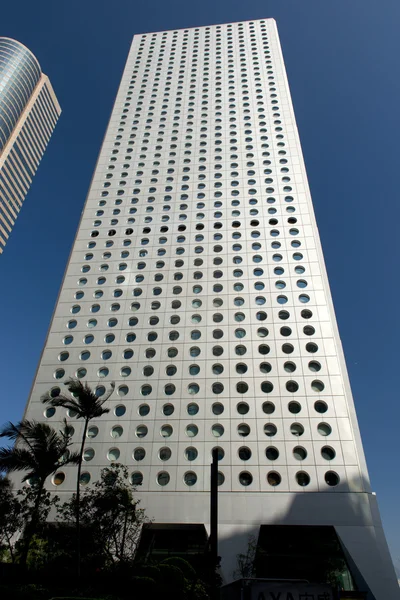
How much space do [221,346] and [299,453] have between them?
7.21 metres

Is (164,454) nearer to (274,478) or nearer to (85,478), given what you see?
(85,478)

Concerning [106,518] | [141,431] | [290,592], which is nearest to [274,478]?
[141,431]

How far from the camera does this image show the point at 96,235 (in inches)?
1324

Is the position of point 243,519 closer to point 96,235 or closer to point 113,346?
point 113,346

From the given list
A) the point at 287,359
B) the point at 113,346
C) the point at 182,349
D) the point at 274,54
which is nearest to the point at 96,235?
the point at 113,346

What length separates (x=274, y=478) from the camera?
21281mm

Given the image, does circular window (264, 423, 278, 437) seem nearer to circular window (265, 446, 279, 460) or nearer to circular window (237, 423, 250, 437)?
circular window (265, 446, 279, 460)

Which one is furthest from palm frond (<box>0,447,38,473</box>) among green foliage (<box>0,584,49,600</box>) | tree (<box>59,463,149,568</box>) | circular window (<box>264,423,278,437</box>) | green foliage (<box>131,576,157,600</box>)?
circular window (<box>264,423,278,437</box>)

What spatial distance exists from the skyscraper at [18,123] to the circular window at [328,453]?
61089 millimetres

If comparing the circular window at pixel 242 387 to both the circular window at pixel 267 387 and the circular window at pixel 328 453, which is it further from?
the circular window at pixel 328 453

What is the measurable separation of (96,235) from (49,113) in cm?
6791

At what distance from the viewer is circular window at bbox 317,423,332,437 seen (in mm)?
22391

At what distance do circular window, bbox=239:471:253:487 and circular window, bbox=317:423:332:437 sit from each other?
4.14 meters

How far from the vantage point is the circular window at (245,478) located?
→ 21.2 metres
